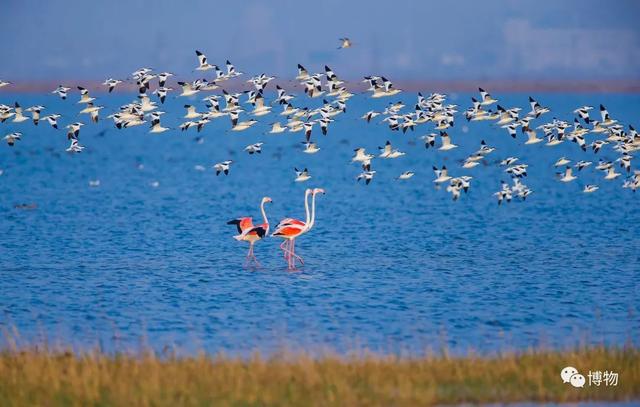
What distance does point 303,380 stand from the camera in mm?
19688

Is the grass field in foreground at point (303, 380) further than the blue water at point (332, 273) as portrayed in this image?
No

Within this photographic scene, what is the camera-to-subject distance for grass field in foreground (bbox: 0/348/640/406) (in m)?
18.7

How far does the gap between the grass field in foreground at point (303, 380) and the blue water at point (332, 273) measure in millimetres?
2742

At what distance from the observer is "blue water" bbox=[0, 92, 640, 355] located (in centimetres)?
2691

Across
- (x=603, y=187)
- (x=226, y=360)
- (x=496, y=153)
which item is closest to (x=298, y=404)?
(x=226, y=360)

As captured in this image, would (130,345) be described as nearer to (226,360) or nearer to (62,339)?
(62,339)

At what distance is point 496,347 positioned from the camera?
25.0 m

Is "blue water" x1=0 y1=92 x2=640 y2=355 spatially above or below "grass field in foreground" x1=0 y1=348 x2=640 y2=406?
above

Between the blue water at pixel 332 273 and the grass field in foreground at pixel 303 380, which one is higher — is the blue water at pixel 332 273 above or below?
above

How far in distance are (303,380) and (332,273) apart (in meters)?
17.0

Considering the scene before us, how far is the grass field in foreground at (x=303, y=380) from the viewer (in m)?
18.7

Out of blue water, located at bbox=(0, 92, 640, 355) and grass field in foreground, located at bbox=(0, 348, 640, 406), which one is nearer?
grass field in foreground, located at bbox=(0, 348, 640, 406)

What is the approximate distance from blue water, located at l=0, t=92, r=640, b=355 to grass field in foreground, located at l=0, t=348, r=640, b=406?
274 cm

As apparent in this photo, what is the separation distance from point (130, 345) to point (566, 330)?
1033 centimetres
